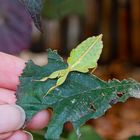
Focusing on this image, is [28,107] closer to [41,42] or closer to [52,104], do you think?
[52,104]

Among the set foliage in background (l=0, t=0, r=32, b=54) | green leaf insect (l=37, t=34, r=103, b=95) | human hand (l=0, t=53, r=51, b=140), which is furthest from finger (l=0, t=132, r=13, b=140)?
foliage in background (l=0, t=0, r=32, b=54)

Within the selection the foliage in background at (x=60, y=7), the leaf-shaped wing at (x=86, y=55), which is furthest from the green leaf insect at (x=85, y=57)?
the foliage in background at (x=60, y=7)

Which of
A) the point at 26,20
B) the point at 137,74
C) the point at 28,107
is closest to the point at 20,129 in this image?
the point at 28,107

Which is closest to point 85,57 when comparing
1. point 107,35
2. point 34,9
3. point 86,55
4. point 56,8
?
point 86,55

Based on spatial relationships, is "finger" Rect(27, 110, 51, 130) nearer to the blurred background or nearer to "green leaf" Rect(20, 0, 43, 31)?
"green leaf" Rect(20, 0, 43, 31)

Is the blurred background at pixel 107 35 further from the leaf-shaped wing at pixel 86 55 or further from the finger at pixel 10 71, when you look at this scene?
the leaf-shaped wing at pixel 86 55

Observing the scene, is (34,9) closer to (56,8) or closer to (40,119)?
(40,119)
